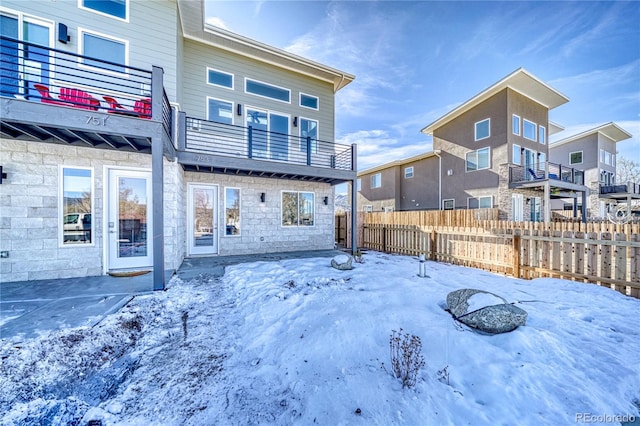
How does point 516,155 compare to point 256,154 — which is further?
point 516,155

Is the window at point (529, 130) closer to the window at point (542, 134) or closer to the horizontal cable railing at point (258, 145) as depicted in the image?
the window at point (542, 134)

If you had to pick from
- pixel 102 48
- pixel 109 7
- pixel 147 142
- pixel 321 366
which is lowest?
pixel 321 366

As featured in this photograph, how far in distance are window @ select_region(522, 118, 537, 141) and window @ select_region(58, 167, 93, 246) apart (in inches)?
765

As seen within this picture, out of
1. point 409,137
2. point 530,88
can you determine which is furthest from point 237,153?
point 409,137

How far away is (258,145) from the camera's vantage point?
29.6 ft

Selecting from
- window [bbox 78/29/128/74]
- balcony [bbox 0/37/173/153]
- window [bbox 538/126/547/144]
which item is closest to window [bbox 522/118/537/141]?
window [bbox 538/126/547/144]

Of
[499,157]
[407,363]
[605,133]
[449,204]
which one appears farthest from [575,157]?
[407,363]

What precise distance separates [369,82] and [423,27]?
4270mm

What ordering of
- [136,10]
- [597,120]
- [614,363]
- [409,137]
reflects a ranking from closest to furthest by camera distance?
[614,363]
[136,10]
[597,120]
[409,137]

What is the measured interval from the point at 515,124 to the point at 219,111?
1527 cm

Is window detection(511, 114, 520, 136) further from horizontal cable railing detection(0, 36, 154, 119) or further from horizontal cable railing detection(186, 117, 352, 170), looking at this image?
horizontal cable railing detection(0, 36, 154, 119)

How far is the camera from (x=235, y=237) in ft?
28.8

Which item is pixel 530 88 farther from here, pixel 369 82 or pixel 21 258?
pixel 21 258

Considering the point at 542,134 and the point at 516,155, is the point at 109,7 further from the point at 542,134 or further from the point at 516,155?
the point at 542,134
